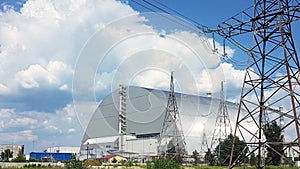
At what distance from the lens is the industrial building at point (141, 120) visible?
79312 mm

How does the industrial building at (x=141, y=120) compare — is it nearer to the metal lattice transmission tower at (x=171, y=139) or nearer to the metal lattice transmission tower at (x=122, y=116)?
the metal lattice transmission tower at (x=122, y=116)

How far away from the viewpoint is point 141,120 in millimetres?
83375

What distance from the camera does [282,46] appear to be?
1797cm

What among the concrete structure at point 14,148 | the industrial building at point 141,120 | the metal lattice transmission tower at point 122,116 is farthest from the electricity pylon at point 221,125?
the concrete structure at point 14,148

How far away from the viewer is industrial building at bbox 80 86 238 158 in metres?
79.3

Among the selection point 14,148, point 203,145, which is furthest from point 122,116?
point 14,148

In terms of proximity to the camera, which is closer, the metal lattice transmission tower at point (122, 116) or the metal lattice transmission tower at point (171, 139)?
the metal lattice transmission tower at point (171, 139)

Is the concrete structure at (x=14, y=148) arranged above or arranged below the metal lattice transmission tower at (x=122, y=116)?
below

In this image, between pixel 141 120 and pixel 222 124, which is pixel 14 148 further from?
pixel 222 124

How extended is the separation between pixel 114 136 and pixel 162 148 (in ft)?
74.1

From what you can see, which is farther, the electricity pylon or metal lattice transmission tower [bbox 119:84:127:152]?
metal lattice transmission tower [bbox 119:84:127:152]

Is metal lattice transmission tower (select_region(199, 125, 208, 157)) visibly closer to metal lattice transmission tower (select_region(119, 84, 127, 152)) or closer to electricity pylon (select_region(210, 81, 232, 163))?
electricity pylon (select_region(210, 81, 232, 163))

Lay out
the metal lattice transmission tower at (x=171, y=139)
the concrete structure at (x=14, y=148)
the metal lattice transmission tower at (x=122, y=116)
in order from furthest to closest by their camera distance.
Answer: the concrete structure at (x=14, y=148) < the metal lattice transmission tower at (x=122, y=116) < the metal lattice transmission tower at (x=171, y=139)

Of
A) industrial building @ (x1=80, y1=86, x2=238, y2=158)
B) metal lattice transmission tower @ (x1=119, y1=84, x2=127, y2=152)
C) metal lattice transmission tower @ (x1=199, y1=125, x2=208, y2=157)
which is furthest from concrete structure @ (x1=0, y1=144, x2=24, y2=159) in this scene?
metal lattice transmission tower @ (x1=199, y1=125, x2=208, y2=157)
